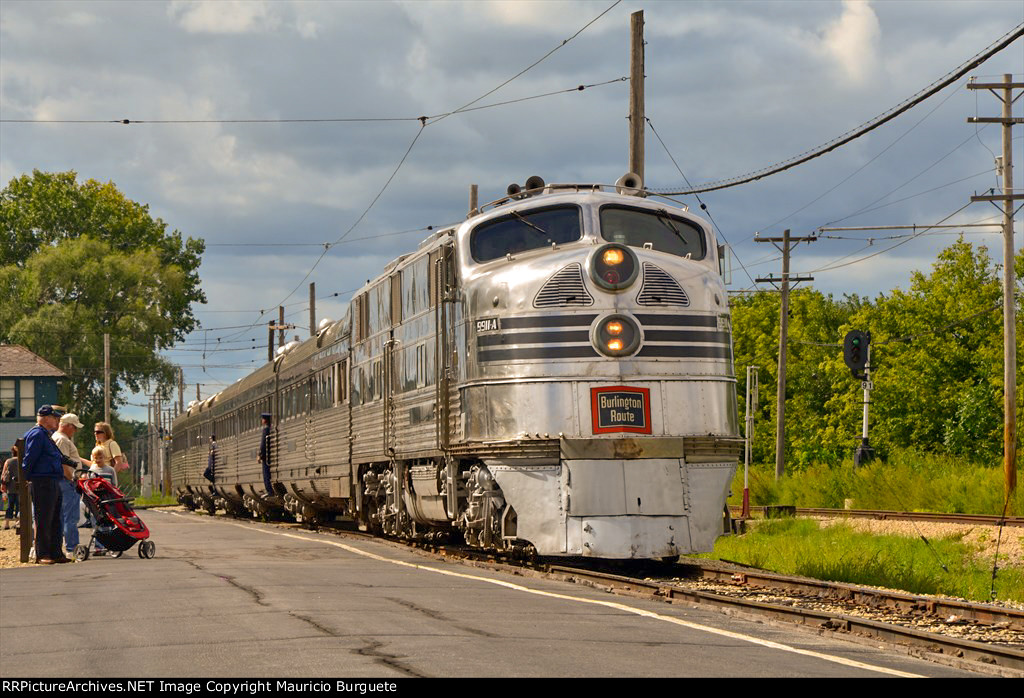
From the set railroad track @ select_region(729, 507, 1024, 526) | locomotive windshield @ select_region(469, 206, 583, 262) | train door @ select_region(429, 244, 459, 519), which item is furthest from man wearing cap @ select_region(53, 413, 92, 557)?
railroad track @ select_region(729, 507, 1024, 526)

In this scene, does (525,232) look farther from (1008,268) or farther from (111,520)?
(1008,268)

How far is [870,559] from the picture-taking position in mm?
17484

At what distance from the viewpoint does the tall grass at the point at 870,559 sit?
1608cm

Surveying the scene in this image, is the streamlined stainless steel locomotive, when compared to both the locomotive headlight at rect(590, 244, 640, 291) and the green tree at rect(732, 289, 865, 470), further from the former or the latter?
the green tree at rect(732, 289, 865, 470)

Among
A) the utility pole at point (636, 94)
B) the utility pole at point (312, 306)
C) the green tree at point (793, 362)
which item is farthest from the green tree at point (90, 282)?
the utility pole at point (636, 94)

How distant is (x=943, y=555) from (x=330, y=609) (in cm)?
1351

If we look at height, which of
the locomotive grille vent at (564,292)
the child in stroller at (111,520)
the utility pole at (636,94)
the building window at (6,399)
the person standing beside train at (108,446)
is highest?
the utility pole at (636,94)

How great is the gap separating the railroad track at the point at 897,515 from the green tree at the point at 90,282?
48545mm

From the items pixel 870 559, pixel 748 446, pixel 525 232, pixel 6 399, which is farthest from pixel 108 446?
pixel 6 399

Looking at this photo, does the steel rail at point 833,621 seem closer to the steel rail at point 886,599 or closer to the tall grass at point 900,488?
the steel rail at point 886,599

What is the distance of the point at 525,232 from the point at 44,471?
665cm
